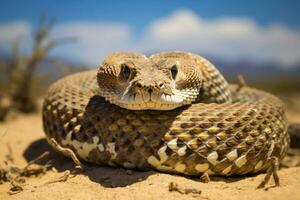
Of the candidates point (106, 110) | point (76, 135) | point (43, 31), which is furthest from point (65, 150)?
point (43, 31)

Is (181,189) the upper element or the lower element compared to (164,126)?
lower

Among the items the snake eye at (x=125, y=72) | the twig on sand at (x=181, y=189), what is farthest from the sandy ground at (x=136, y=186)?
the snake eye at (x=125, y=72)

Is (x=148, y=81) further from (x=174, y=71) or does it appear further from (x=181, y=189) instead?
(x=181, y=189)

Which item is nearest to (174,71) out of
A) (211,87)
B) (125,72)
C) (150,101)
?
(125,72)

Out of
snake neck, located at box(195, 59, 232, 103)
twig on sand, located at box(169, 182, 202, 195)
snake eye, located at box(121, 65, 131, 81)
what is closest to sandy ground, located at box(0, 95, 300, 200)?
twig on sand, located at box(169, 182, 202, 195)

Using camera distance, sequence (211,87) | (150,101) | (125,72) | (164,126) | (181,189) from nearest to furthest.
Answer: (181,189), (150,101), (164,126), (125,72), (211,87)

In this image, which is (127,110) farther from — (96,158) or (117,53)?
(117,53)
